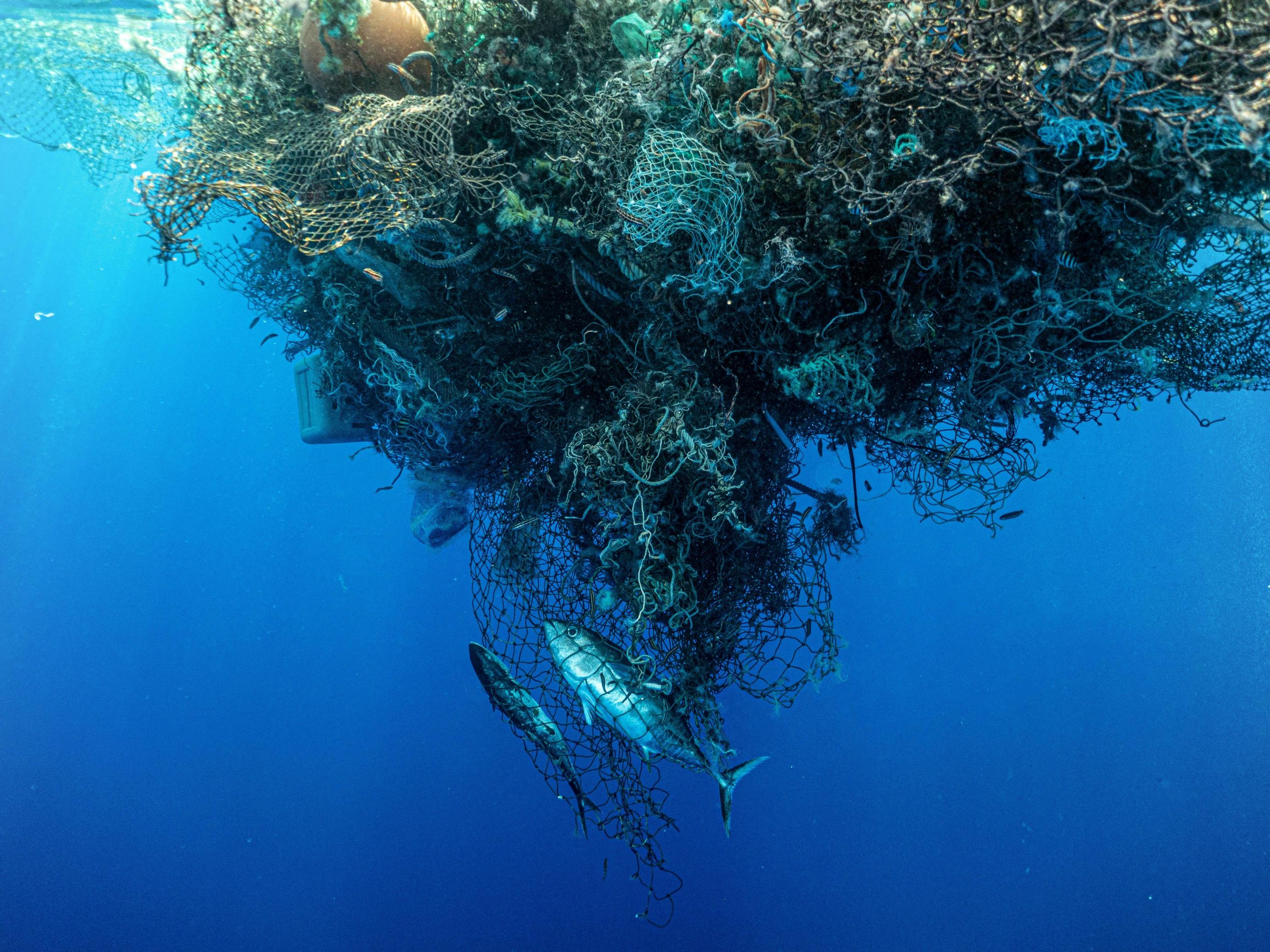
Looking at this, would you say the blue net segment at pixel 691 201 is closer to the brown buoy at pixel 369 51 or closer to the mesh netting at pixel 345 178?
the mesh netting at pixel 345 178

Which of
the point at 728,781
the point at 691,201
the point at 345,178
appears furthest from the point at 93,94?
the point at 728,781

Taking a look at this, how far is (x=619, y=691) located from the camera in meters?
2.30

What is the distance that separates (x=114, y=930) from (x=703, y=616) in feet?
26.0

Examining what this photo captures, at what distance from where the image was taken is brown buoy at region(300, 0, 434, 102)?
2.35m

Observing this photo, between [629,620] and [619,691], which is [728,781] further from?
[629,620]

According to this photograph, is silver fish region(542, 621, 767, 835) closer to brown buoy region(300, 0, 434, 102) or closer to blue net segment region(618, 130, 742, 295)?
blue net segment region(618, 130, 742, 295)

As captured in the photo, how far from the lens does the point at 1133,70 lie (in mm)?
1405

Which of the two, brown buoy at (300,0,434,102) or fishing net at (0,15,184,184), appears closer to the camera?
brown buoy at (300,0,434,102)

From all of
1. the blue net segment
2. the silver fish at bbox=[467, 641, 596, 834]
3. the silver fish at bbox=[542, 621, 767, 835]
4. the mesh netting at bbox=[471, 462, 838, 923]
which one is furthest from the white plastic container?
the blue net segment

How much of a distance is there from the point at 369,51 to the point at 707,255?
4.47 ft

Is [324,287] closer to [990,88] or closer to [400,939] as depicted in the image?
[990,88]

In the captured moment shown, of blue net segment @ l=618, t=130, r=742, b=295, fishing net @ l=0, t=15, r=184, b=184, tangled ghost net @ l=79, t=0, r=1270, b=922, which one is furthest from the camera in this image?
fishing net @ l=0, t=15, r=184, b=184

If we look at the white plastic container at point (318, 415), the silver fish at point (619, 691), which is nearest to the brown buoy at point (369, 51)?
the white plastic container at point (318, 415)

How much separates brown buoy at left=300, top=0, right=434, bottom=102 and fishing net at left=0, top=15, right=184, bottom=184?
1.14 metres
